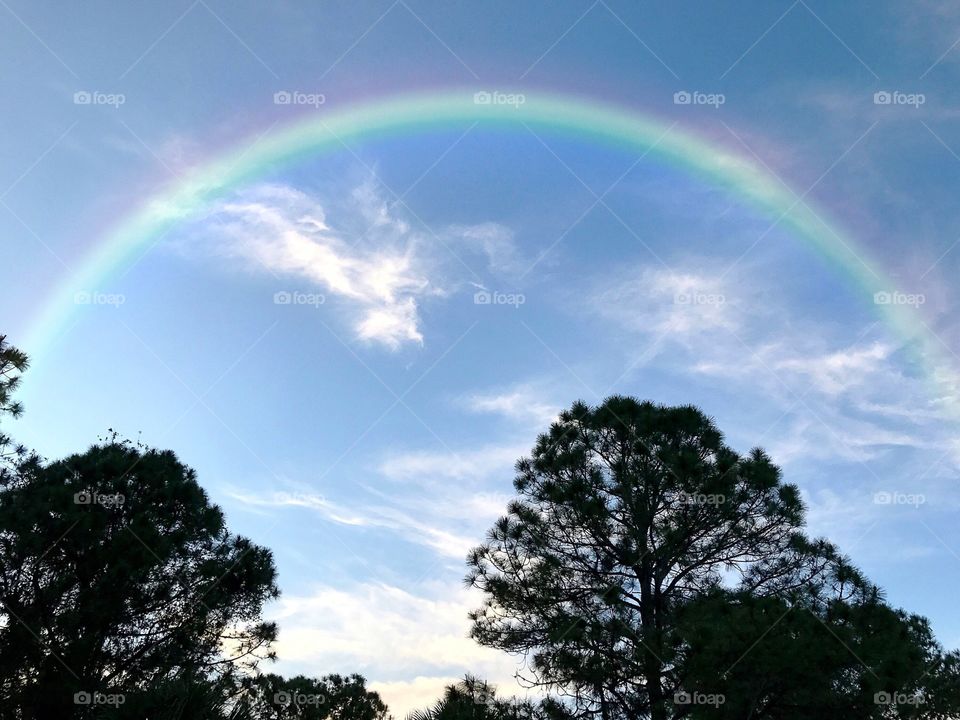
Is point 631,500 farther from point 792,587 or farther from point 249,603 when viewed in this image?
point 249,603

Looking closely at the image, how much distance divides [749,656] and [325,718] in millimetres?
20889

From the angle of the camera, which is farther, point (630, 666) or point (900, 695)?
point (630, 666)

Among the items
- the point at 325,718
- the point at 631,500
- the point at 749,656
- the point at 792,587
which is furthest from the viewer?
the point at 325,718

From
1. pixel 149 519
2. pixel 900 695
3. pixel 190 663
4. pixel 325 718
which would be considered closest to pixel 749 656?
pixel 900 695

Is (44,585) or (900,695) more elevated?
(44,585)

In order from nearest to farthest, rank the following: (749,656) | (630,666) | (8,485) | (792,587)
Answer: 1. (749,656)
2. (630,666)
3. (792,587)
4. (8,485)

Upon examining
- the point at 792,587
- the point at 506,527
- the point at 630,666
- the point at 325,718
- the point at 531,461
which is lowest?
the point at 325,718

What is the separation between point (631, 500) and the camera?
54.5ft

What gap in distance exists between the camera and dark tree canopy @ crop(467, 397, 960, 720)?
1447cm

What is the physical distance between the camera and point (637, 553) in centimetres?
1616

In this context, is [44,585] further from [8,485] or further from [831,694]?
[831,694]

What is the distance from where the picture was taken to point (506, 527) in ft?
57.8

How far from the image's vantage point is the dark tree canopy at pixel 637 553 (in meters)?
14.5

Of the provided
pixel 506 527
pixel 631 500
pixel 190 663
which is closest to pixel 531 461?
pixel 506 527
